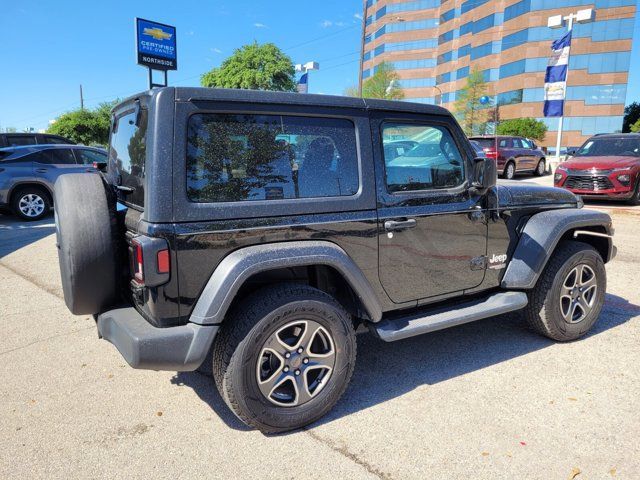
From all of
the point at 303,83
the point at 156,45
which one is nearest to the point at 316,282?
the point at 156,45

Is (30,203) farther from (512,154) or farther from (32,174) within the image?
(512,154)

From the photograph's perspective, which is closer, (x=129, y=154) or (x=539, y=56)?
(x=129, y=154)

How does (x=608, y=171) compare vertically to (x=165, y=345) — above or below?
above

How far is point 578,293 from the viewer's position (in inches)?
153

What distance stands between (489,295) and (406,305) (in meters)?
0.90

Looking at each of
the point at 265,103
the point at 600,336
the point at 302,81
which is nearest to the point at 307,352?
the point at 265,103

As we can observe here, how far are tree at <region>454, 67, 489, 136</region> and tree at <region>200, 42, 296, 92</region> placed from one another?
23.8 m

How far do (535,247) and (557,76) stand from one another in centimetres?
2053

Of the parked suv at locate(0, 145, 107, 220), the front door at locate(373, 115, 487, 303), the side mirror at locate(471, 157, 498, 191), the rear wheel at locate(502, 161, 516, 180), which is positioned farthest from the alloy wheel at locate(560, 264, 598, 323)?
the rear wheel at locate(502, 161, 516, 180)

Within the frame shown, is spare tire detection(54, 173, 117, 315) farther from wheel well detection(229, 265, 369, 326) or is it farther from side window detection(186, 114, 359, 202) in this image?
wheel well detection(229, 265, 369, 326)

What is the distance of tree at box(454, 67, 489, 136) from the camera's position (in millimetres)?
53250

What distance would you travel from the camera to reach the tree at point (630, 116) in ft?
172

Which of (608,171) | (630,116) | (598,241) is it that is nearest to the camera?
(598,241)

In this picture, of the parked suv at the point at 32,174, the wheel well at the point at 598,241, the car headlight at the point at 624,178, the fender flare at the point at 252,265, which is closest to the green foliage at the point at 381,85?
the car headlight at the point at 624,178
